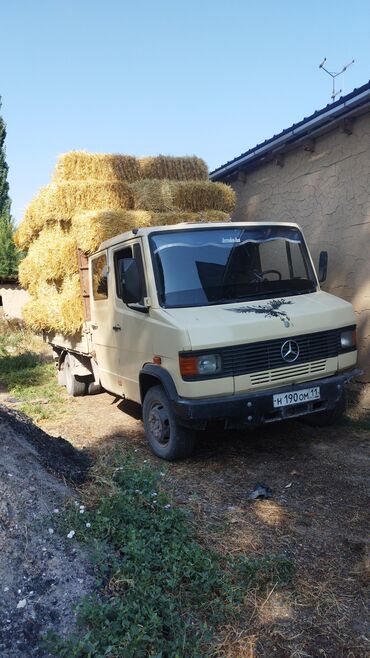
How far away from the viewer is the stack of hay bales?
7043 mm

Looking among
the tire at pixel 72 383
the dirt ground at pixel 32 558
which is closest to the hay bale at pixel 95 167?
the tire at pixel 72 383

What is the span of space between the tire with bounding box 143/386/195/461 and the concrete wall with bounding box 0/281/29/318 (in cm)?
1433

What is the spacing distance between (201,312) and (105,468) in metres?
1.65

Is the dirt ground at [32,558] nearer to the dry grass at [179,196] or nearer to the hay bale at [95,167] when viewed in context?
the dry grass at [179,196]

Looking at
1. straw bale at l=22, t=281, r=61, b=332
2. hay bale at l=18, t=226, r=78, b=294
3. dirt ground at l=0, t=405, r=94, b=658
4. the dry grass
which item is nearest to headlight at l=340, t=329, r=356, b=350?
dirt ground at l=0, t=405, r=94, b=658

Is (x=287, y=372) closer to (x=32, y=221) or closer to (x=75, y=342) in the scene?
(x=75, y=342)

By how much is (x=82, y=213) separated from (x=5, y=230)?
16.7 m

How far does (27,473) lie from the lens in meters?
3.71

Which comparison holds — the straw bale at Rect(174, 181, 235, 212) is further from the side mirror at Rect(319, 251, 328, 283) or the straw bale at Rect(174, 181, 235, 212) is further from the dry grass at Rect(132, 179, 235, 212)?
the side mirror at Rect(319, 251, 328, 283)

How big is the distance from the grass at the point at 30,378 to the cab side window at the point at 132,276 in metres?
2.75

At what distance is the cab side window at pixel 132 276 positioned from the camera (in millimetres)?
5332

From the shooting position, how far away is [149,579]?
116 inches

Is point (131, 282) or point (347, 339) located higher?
point (131, 282)

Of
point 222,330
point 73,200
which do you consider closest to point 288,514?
point 222,330
